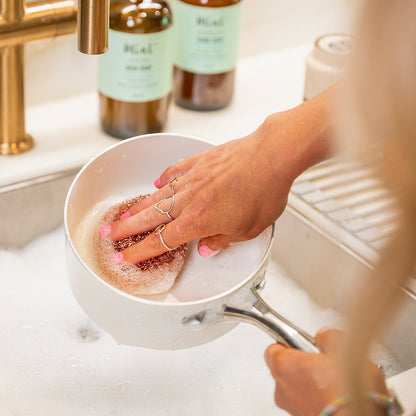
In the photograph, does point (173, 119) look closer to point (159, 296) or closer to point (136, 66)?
point (136, 66)

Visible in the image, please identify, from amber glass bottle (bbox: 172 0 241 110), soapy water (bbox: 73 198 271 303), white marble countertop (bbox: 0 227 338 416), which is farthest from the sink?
amber glass bottle (bbox: 172 0 241 110)

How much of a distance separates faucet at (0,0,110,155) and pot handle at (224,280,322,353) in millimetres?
324

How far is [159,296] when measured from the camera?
0.55m

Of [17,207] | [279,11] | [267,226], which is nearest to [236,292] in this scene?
[267,226]

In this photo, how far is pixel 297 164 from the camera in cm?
48

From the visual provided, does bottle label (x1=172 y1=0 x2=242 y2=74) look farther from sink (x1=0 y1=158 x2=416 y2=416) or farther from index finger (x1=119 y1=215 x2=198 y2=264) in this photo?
index finger (x1=119 y1=215 x2=198 y2=264)

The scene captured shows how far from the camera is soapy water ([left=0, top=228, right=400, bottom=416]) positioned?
1.87 ft

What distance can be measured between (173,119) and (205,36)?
0.38ft

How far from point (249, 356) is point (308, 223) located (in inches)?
6.3

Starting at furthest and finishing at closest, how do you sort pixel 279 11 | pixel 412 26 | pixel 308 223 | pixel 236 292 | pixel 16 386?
pixel 279 11 < pixel 308 223 < pixel 16 386 < pixel 236 292 < pixel 412 26

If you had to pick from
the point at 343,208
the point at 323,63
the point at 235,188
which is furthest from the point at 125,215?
the point at 323,63

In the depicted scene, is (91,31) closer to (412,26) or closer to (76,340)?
(76,340)

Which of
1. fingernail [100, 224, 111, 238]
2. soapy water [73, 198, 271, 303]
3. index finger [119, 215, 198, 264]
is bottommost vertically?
soapy water [73, 198, 271, 303]

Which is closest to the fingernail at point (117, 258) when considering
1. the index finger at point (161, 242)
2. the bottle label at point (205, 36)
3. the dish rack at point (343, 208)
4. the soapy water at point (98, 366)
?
the index finger at point (161, 242)
